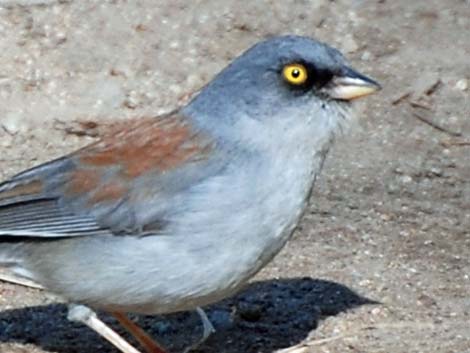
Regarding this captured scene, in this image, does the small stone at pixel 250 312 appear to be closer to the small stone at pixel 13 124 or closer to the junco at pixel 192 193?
the junco at pixel 192 193

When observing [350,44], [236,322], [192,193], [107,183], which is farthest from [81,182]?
[350,44]

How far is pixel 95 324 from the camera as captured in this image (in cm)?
687

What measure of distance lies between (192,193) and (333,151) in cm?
236

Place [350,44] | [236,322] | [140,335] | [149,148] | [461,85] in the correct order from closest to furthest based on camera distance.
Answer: [149,148] → [140,335] → [236,322] → [461,85] → [350,44]

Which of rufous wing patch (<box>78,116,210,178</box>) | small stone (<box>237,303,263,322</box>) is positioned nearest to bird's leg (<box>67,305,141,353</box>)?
rufous wing patch (<box>78,116,210,178</box>)

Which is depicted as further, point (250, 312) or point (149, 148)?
point (250, 312)

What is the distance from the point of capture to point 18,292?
7668 millimetres

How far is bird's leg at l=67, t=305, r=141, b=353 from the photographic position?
6.84m

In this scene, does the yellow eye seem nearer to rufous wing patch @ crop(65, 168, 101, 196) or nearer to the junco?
the junco

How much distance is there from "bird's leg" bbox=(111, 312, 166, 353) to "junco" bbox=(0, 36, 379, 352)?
0.32 metres

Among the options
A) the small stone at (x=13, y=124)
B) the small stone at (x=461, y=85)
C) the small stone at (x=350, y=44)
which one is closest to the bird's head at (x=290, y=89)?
the small stone at (x=13, y=124)

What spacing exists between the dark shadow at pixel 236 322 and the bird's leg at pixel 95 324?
313 millimetres

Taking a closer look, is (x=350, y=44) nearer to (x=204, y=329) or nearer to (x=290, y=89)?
(x=204, y=329)

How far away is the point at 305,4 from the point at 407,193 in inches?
63.5
